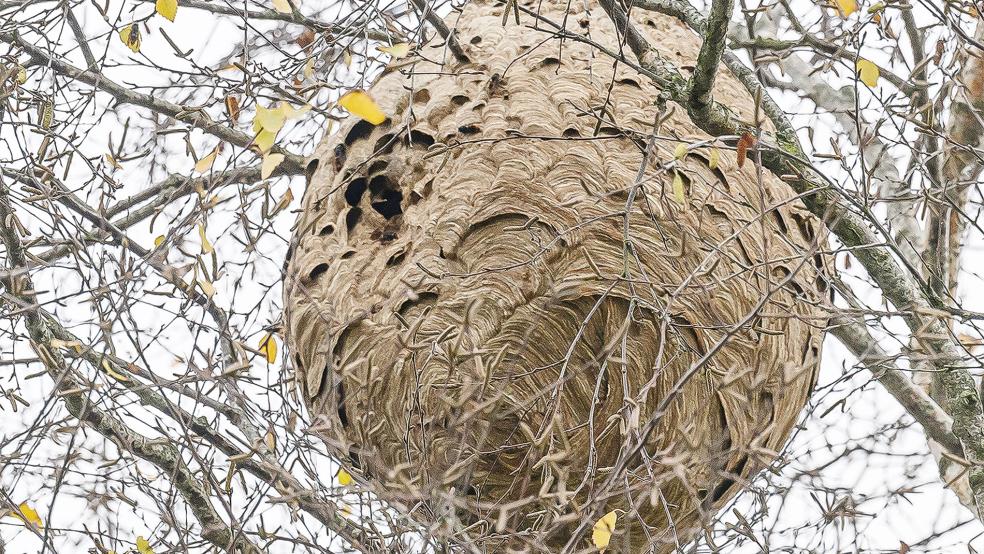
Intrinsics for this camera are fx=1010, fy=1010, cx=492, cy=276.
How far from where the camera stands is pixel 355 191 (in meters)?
2.45

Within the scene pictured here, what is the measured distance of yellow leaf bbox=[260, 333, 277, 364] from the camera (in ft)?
9.27

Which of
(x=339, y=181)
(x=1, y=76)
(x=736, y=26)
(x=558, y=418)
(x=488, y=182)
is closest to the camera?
(x=558, y=418)

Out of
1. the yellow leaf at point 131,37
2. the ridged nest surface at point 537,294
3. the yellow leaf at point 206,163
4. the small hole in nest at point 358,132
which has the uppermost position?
the yellow leaf at point 131,37

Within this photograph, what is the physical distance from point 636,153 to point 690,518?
0.88 m

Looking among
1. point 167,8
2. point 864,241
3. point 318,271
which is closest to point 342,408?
point 318,271

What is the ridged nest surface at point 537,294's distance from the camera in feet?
6.98

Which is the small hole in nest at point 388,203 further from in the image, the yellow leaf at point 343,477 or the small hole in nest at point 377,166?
the yellow leaf at point 343,477

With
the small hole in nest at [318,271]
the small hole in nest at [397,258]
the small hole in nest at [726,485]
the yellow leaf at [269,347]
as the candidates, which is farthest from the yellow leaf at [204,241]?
the small hole in nest at [726,485]

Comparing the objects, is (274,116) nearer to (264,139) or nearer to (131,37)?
(264,139)

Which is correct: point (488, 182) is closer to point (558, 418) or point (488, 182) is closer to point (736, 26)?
point (558, 418)

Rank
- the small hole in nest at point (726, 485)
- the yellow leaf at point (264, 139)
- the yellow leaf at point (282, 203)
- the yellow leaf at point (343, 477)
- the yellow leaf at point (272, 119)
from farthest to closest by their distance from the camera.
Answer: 1. the yellow leaf at point (343, 477)
2. the yellow leaf at point (282, 203)
3. the small hole in nest at point (726, 485)
4. the yellow leaf at point (264, 139)
5. the yellow leaf at point (272, 119)

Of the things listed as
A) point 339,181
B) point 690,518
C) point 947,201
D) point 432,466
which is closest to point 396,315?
point 432,466

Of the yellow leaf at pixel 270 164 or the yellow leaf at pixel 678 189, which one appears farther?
the yellow leaf at pixel 270 164

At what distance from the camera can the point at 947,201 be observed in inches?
84.1
